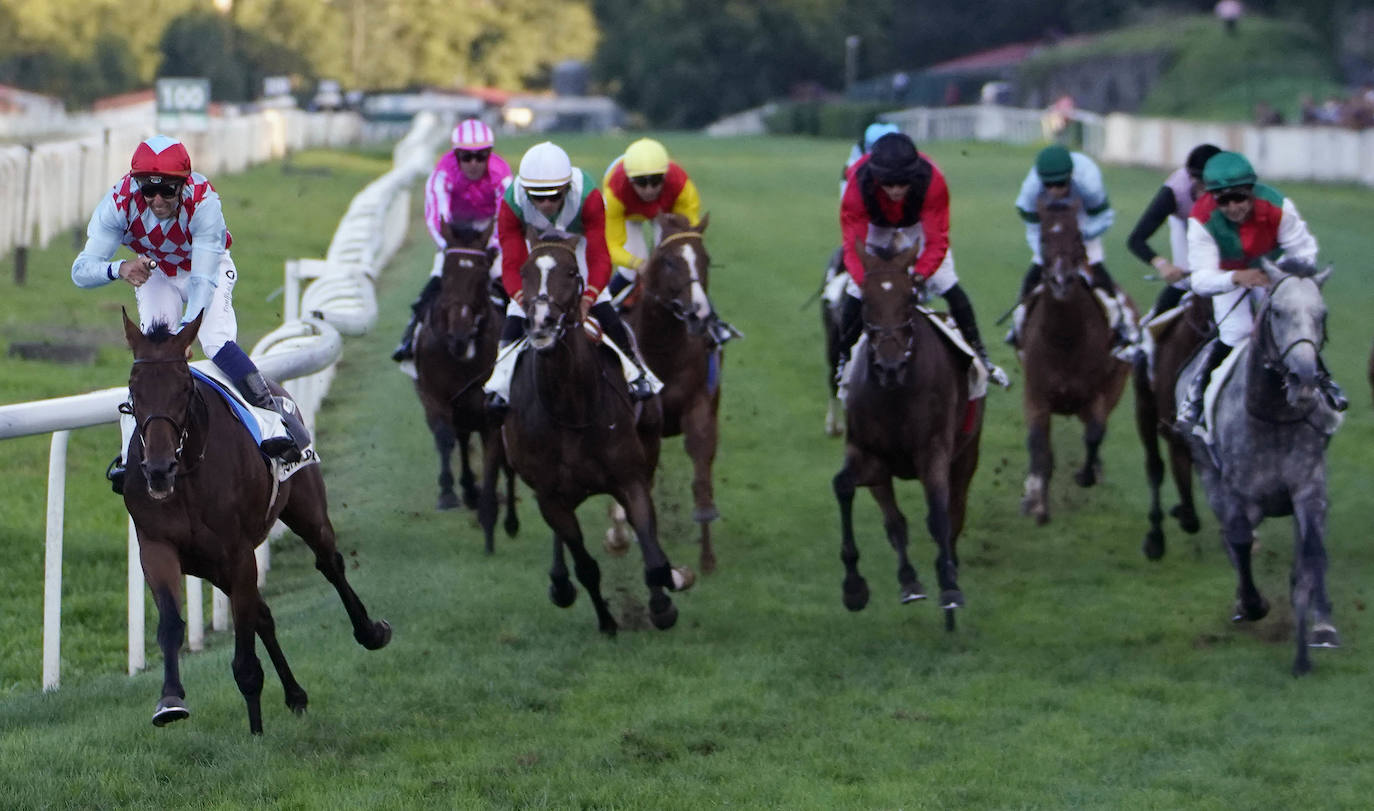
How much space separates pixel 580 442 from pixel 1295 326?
2900 mm

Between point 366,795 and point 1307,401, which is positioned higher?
point 1307,401

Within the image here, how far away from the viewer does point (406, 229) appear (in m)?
24.2

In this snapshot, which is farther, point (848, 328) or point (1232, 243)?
point (848, 328)

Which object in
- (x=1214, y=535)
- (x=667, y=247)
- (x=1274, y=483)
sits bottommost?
(x=1214, y=535)

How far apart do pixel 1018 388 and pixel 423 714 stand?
29.5ft

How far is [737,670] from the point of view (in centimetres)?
757

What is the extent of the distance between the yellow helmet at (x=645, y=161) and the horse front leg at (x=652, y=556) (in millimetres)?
1977

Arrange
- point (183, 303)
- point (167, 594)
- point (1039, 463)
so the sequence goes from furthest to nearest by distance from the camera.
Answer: point (1039, 463) → point (183, 303) → point (167, 594)

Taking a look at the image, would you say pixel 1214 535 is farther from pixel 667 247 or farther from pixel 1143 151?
pixel 1143 151

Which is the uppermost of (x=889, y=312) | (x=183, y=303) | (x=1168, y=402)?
(x=183, y=303)

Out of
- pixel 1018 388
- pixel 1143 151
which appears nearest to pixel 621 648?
pixel 1018 388

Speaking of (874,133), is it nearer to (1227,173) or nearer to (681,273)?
(681,273)

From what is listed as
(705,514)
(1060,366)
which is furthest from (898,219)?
(1060,366)

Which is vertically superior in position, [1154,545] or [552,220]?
[552,220]
